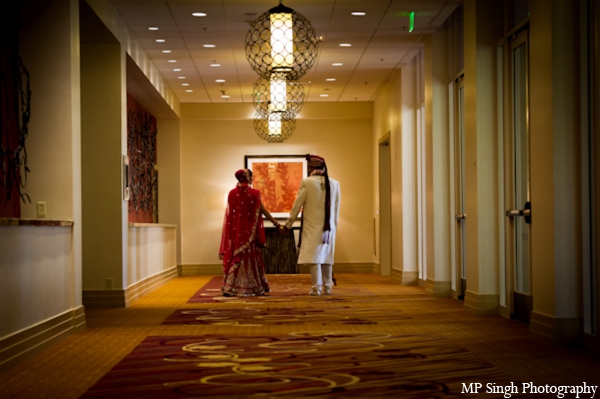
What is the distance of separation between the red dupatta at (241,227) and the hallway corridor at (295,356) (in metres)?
1.50

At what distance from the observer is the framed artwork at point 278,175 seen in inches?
666

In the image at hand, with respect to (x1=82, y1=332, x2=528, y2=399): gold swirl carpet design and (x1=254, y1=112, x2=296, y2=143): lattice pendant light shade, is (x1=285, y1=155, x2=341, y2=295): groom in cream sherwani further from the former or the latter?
(x1=82, y1=332, x2=528, y2=399): gold swirl carpet design

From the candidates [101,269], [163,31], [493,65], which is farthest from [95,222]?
[493,65]

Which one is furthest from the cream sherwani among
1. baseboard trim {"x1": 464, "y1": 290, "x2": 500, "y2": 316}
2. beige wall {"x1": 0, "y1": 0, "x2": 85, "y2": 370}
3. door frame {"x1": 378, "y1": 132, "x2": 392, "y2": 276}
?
door frame {"x1": 378, "y1": 132, "x2": 392, "y2": 276}

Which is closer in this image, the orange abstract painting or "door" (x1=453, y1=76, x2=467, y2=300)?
"door" (x1=453, y1=76, x2=467, y2=300)

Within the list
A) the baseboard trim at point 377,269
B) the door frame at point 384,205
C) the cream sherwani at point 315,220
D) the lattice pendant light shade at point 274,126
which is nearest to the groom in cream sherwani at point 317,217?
the cream sherwani at point 315,220

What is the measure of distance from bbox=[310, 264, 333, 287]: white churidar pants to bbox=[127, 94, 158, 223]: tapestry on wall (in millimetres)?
4099

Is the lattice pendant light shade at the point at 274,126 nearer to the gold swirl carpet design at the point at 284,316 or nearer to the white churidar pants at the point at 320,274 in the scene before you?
the white churidar pants at the point at 320,274

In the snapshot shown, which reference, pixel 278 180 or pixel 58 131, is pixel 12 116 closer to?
pixel 58 131

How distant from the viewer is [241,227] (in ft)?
33.7

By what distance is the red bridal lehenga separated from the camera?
10.2 m

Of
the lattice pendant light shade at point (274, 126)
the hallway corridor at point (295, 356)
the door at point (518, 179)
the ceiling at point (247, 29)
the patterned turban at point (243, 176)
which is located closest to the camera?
the hallway corridor at point (295, 356)

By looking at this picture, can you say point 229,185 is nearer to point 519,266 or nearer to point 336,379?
point 519,266

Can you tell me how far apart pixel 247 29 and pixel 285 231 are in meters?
2.65
